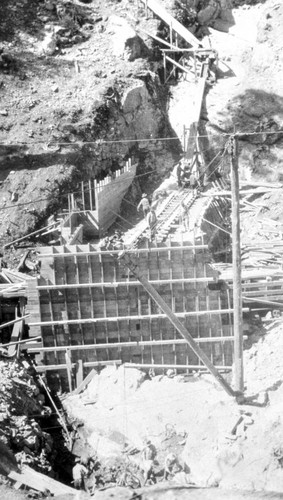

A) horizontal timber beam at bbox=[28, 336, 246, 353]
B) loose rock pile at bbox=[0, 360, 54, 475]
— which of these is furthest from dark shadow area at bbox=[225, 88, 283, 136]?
loose rock pile at bbox=[0, 360, 54, 475]

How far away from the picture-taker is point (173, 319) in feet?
37.0

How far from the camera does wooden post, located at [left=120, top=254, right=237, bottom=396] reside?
34.0 feet

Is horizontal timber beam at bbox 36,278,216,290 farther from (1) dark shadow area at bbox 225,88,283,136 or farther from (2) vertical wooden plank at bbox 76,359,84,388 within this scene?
(1) dark shadow area at bbox 225,88,283,136

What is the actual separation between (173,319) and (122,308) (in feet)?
10.7

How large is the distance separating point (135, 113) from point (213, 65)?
562cm

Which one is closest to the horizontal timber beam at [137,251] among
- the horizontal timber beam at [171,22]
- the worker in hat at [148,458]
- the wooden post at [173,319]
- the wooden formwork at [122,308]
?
the wooden formwork at [122,308]

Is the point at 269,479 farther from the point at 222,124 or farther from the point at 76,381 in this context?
the point at 222,124

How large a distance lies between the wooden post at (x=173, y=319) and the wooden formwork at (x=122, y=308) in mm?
2379

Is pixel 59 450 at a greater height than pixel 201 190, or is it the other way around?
pixel 201 190

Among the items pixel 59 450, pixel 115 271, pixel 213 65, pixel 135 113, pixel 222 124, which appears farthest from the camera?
pixel 213 65

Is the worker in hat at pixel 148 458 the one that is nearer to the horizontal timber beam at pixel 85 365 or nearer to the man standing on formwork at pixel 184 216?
the horizontal timber beam at pixel 85 365

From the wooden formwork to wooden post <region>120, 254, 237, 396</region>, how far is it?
238 centimetres

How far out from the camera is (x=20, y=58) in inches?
963

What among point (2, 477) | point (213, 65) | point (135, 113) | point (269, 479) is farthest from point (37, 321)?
point (213, 65)
